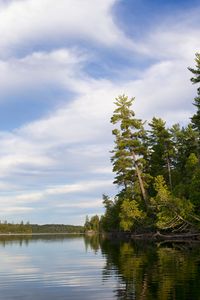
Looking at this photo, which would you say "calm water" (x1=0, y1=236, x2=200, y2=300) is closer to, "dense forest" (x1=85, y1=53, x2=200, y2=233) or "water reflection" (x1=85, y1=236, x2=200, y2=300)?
"water reflection" (x1=85, y1=236, x2=200, y2=300)

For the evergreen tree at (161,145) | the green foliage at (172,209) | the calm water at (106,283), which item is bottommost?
the calm water at (106,283)

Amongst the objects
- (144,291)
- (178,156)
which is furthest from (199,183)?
(144,291)

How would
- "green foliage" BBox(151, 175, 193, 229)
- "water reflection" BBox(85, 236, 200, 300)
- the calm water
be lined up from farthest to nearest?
"green foliage" BBox(151, 175, 193, 229)
the calm water
"water reflection" BBox(85, 236, 200, 300)

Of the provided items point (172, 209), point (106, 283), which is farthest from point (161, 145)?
point (106, 283)

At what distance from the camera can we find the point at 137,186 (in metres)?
67.2

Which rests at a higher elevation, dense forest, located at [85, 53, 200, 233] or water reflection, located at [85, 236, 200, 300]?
dense forest, located at [85, 53, 200, 233]

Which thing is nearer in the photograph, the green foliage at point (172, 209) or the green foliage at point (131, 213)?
the green foliage at point (172, 209)

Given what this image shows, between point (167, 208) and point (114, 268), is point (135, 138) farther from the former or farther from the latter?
point (114, 268)

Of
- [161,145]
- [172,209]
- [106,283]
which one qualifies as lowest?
[106,283]

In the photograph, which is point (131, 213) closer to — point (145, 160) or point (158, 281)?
point (145, 160)

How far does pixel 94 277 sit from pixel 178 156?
175ft

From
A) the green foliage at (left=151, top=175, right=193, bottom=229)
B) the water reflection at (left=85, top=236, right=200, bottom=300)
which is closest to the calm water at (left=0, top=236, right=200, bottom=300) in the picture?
the water reflection at (left=85, top=236, right=200, bottom=300)

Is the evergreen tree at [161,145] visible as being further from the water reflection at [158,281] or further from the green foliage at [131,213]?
the water reflection at [158,281]

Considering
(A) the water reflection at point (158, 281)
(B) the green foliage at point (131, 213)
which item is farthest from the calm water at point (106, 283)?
(B) the green foliage at point (131, 213)
